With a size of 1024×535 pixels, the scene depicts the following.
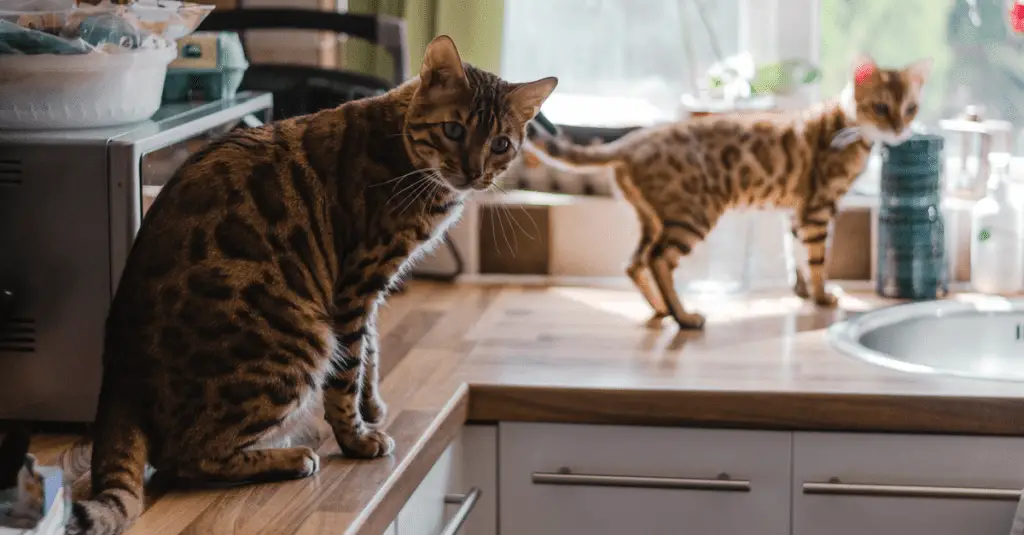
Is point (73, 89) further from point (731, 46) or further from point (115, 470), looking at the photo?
point (731, 46)

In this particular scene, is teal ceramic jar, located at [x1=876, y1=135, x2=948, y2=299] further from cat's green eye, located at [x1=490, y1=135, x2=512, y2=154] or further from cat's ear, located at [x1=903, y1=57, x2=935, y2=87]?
cat's green eye, located at [x1=490, y1=135, x2=512, y2=154]

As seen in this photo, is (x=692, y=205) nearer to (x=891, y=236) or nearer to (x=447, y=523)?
(x=891, y=236)

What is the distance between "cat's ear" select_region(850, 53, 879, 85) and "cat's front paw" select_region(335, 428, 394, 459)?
108 centimetres

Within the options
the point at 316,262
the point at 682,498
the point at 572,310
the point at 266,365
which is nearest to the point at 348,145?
the point at 316,262

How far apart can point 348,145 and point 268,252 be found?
0.52 feet

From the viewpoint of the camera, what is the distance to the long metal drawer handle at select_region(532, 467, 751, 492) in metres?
1.79

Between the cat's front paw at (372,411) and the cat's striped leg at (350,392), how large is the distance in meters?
0.09

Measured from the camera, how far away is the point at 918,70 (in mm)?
2213

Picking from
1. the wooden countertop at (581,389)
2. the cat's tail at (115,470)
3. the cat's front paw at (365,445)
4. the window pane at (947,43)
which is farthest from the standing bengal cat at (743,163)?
the cat's tail at (115,470)

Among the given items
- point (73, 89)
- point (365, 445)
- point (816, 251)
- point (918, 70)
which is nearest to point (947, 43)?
point (918, 70)

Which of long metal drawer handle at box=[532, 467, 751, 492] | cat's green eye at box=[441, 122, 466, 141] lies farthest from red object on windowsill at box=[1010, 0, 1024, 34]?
cat's green eye at box=[441, 122, 466, 141]

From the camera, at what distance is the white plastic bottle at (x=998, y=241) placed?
7.67ft

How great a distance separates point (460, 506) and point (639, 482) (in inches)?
9.5

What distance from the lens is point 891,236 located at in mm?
2328
